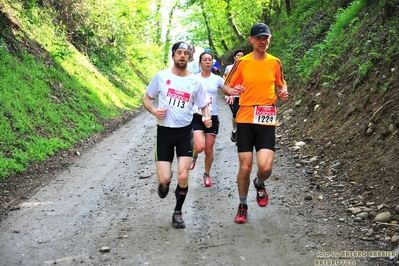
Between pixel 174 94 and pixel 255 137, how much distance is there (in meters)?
1.24

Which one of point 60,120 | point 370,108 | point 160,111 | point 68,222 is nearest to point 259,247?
point 160,111

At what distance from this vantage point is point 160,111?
19.9 feet

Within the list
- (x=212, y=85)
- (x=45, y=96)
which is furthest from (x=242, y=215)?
(x=45, y=96)

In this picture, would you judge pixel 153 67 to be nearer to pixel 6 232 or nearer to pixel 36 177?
pixel 36 177

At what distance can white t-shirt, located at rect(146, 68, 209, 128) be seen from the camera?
6156 millimetres

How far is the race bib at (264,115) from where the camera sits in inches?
242

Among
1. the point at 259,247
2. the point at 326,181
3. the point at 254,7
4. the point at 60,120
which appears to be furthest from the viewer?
the point at 254,7

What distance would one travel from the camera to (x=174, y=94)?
6.15m

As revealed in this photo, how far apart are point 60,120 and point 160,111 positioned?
7596 millimetres

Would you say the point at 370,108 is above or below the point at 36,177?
above

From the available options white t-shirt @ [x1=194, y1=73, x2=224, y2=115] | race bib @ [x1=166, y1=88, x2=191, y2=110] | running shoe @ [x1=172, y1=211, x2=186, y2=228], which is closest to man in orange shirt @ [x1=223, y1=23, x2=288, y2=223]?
race bib @ [x1=166, y1=88, x2=191, y2=110]

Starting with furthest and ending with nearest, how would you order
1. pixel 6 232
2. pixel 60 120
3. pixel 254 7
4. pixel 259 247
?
1. pixel 254 7
2. pixel 60 120
3. pixel 6 232
4. pixel 259 247

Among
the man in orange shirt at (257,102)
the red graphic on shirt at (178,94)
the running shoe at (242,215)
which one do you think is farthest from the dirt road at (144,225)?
the red graphic on shirt at (178,94)

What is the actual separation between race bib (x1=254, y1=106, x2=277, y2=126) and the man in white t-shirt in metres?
0.63
